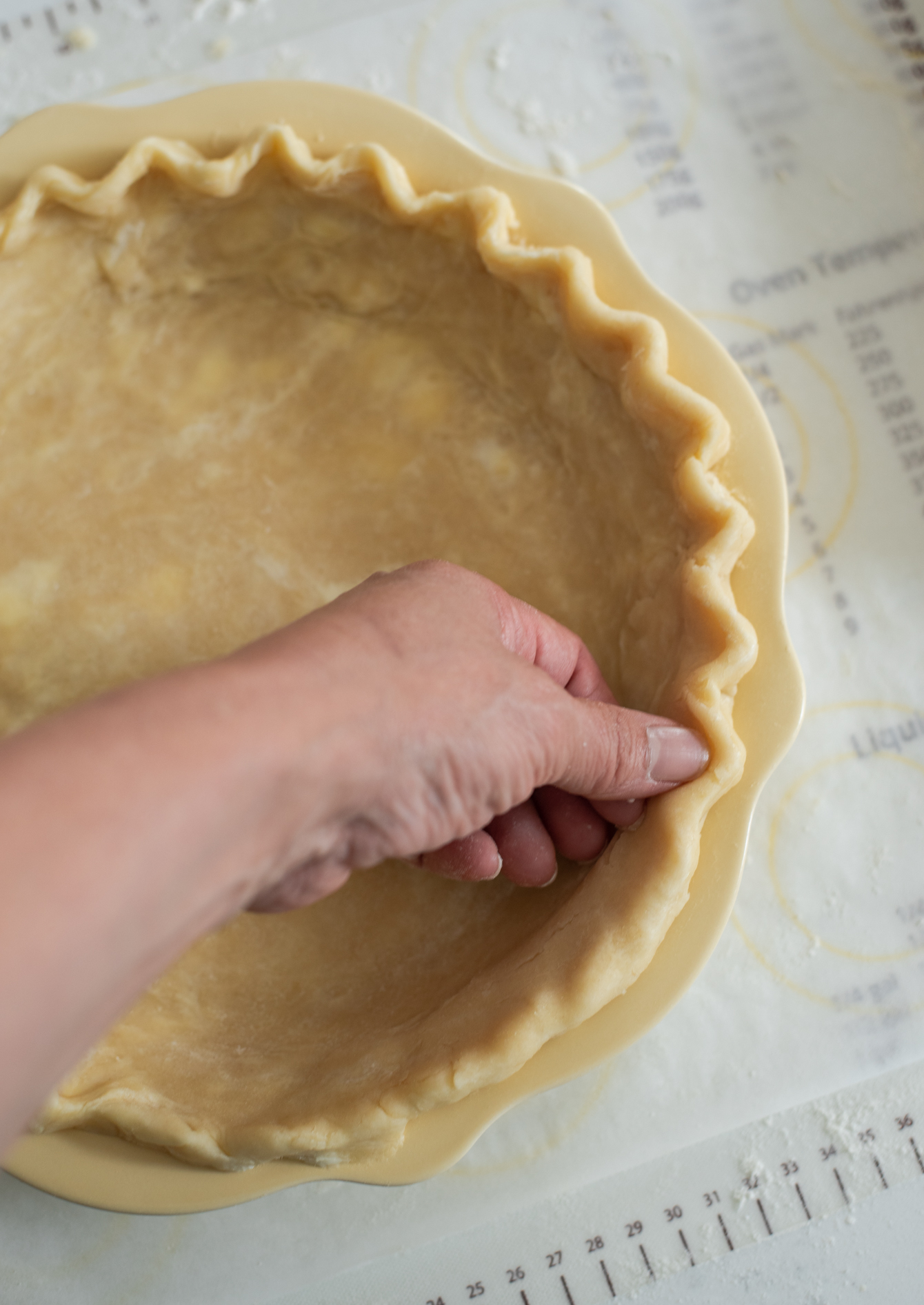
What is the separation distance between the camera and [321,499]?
3.46ft

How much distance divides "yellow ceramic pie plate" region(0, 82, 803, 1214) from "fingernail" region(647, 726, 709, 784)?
69mm

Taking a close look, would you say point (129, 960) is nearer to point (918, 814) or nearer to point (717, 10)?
point (918, 814)

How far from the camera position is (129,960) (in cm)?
53

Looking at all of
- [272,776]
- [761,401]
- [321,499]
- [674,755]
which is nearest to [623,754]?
[674,755]

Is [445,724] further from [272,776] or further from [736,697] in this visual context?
[736,697]

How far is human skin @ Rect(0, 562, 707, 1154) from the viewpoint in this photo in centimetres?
50

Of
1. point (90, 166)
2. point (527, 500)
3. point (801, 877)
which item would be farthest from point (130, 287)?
point (801, 877)

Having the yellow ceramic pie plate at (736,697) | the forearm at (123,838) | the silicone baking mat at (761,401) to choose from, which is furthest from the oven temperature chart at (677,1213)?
the forearm at (123,838)

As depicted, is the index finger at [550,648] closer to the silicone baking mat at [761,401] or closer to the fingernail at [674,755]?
the fingernail at [674,755]

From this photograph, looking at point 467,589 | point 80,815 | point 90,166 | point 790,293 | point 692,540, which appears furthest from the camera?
point 790,293

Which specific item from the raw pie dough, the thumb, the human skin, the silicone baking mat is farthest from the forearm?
the silicone baking mat

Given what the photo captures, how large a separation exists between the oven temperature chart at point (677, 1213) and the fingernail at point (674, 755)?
459 mm

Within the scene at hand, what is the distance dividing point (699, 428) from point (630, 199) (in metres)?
0.46

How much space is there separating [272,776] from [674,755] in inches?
14.4
